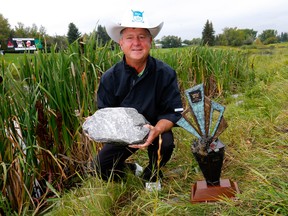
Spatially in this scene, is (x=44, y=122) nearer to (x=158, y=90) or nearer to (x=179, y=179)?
(x=158, y=90)

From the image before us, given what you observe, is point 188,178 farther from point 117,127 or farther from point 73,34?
point 73,34

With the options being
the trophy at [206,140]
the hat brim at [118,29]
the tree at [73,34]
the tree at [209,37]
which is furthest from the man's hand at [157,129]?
the tree at [209,37]

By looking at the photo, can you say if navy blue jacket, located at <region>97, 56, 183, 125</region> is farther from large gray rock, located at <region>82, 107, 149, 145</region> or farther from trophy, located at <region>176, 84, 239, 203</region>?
trophy, located at <region>176, 84, 239, 203</region>

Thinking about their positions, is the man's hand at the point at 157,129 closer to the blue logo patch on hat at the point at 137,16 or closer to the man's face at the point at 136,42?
the man's face at the point at 136,42

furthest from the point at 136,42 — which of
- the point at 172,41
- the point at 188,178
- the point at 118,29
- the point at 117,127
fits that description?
the point at 172,41

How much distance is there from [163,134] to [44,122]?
80 centimetres

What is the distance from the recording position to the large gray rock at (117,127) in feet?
5.63

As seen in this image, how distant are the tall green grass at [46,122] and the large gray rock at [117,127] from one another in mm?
282

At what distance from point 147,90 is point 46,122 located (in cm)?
74

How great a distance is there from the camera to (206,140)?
1563mm

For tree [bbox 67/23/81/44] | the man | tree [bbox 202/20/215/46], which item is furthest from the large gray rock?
tree [bbox 202/20/215/46]

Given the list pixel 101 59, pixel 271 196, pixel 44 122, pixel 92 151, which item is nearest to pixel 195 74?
pixel 101 59

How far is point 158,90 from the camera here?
1962mm

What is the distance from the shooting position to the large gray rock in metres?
1.72
